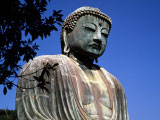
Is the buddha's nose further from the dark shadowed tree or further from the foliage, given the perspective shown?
the foliage

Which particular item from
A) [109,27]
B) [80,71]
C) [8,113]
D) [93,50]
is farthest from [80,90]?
[8,113]

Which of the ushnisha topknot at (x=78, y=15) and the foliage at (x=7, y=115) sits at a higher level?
the ushnisha topknot at (x=78, y=15)

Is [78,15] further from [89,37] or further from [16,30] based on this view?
[16,30]

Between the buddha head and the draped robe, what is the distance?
0.57m

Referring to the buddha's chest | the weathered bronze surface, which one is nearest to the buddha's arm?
the weathered bronze surface

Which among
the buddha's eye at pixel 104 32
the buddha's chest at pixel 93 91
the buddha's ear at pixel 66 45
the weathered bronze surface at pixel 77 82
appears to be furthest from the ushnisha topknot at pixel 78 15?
the buddha's chest at pixel 93 91

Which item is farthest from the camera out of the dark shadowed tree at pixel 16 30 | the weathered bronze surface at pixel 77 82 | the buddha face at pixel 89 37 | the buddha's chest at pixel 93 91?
the buddha face at pixel 89 37

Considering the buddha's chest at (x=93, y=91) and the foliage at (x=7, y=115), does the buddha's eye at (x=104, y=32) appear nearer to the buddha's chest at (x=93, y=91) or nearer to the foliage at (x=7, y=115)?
the buddha's chest at (x=93, y=91)

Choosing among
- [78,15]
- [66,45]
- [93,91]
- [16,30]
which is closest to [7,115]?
[66,45]

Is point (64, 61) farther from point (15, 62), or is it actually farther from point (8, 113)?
point (8, 113)

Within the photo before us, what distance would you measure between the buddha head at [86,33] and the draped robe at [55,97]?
0.57m

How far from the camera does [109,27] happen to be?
1117 centimetres

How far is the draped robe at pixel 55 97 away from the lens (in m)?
9.43

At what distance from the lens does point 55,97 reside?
9.66 metres
